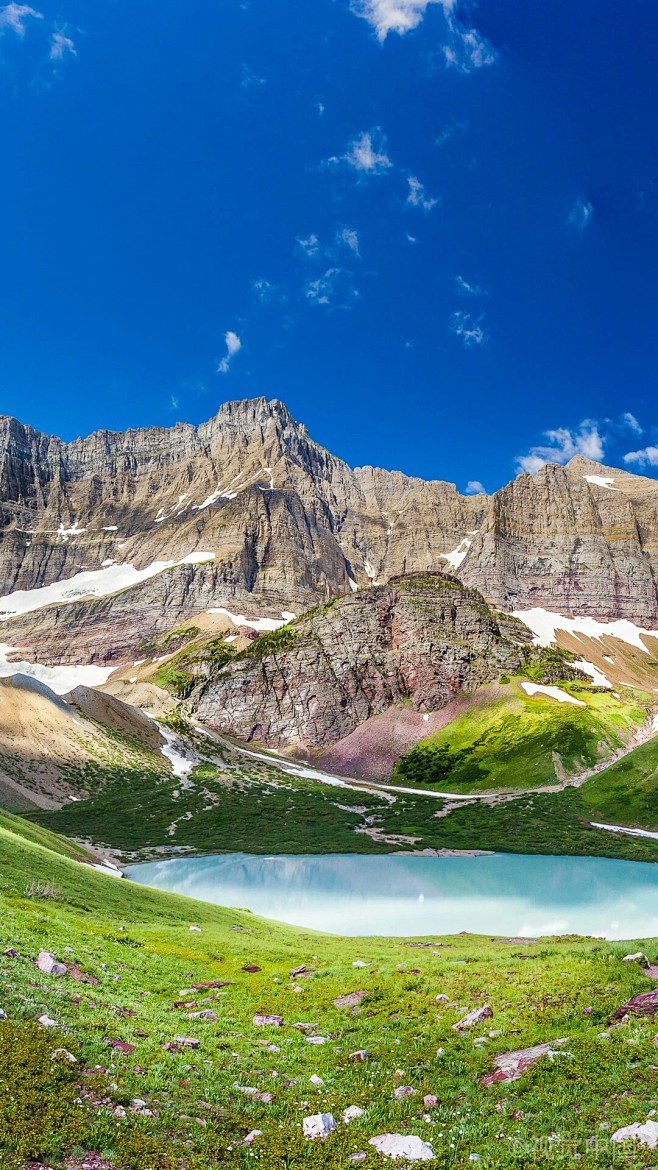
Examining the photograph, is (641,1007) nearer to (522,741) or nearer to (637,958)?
(637,958)

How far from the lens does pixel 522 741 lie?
5689 inches

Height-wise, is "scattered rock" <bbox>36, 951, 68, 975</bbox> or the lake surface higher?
"scattered rock" <bbox>36, 951, 68, 975</bbox>

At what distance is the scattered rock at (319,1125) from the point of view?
1102cm

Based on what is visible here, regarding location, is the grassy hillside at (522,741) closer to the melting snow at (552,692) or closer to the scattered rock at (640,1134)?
the melting snow at (552,692)

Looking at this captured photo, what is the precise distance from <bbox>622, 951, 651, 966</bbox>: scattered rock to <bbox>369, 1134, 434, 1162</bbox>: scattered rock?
11611mm

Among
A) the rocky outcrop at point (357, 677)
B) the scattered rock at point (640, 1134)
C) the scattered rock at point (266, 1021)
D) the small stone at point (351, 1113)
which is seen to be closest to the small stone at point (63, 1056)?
the small stone at point (351, 1113)

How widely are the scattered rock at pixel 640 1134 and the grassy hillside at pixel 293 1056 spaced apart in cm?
34

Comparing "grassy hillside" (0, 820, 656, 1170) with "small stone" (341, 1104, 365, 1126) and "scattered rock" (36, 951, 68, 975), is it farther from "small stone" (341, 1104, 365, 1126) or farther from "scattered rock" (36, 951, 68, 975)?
"scattered rock" (36, 951, 68, 975)

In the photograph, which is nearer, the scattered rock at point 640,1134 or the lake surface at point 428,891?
the scattered rock at point 640,1134

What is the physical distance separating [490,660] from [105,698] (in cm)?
10717

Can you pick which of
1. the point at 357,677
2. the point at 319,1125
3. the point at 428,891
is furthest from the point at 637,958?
the point at 357,677

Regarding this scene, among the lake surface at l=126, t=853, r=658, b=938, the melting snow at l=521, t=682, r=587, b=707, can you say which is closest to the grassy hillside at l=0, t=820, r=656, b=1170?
the lake surface at l=126, t=853, r=658, b=938

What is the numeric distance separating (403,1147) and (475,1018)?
762cm

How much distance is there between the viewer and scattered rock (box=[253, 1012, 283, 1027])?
58.0 feet
